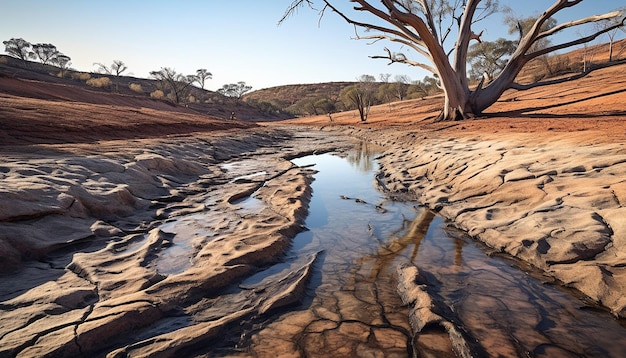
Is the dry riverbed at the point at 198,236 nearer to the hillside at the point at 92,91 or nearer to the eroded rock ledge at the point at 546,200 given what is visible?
the eroded rock ledge at the point at 546,200

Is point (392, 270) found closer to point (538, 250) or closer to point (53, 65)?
point (538, 250)

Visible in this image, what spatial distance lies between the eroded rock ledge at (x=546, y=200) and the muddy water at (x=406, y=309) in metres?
0.21

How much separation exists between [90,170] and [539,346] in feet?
19.3

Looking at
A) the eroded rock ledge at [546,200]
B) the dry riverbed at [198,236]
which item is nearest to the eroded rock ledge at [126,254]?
the dry riverbed at [198,236]

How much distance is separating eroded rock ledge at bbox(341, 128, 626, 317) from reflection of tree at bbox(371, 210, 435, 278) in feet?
1.24

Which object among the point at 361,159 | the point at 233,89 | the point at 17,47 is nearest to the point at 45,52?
the point at 17,47

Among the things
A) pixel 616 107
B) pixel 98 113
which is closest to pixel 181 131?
pixel 98 113

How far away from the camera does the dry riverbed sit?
2092mm

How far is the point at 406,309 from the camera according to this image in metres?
2.32

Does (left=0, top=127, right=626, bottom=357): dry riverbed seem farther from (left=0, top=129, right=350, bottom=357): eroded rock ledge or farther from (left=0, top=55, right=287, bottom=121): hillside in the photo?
(left=0, top=55, right=287, bottom=121): hillside

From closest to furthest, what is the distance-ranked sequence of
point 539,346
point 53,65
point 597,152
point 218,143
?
point 539,346, point 597,152, point 218,143, point 53,65

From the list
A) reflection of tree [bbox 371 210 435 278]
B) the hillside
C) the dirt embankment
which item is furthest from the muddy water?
the hillside

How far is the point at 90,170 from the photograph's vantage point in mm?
5043

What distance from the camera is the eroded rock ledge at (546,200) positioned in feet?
8.38
